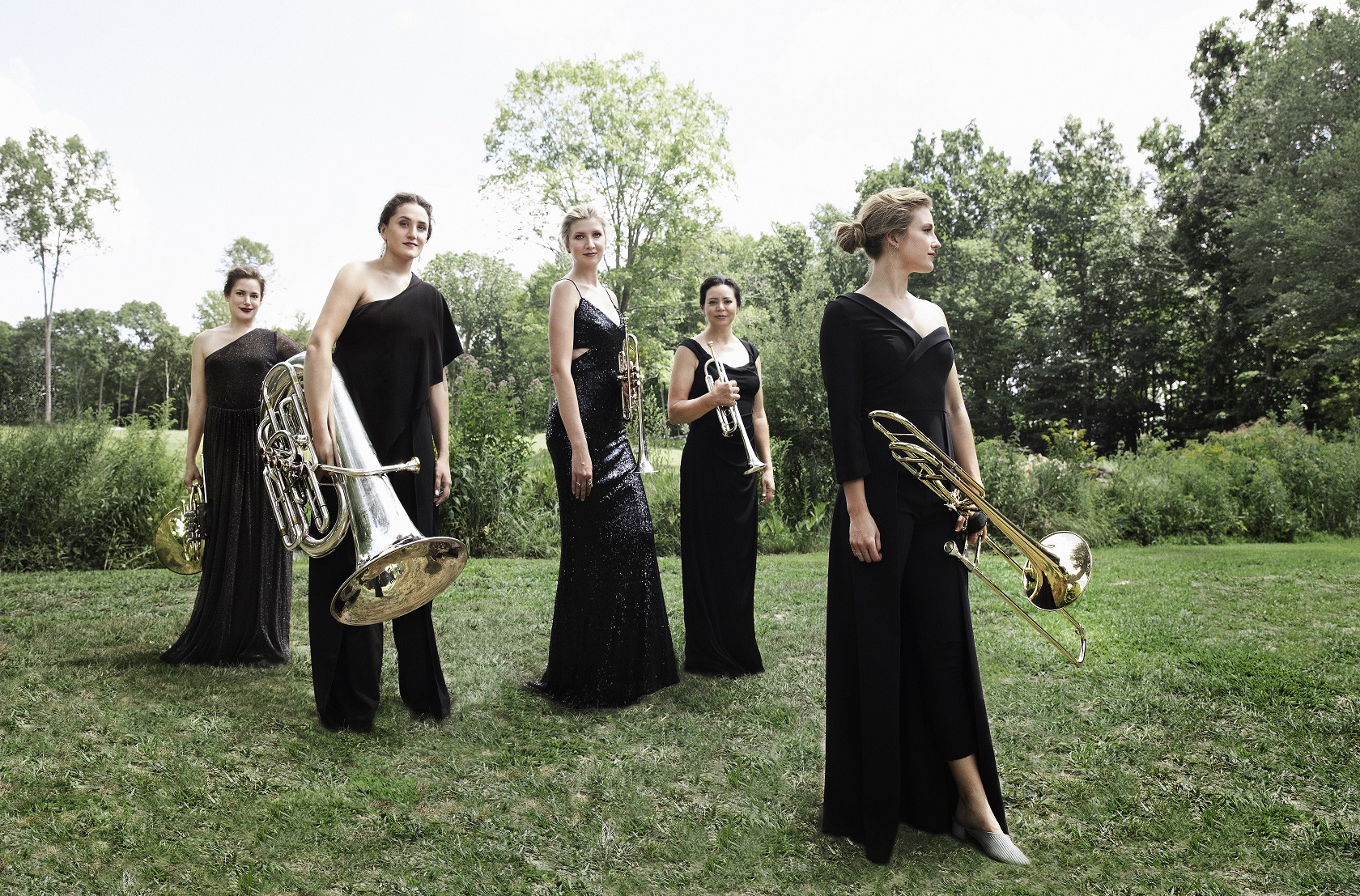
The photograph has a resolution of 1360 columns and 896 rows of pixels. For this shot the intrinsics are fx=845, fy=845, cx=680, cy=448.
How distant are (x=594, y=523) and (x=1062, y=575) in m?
2.60

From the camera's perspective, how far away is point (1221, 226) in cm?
3262

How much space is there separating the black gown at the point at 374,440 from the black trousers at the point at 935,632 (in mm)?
2497

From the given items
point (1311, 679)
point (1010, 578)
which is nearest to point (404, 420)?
point (1311, 679)

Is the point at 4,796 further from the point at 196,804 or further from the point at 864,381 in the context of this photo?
the point at 864,381

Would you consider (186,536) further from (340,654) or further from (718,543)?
(718,543)

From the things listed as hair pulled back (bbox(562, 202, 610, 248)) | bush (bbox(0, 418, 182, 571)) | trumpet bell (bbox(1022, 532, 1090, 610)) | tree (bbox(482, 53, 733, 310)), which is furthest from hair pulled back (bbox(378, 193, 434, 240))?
tree (bbox(482, 53, 733, 310))

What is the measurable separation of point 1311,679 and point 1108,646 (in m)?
1.29

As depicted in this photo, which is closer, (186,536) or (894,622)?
(894,622)

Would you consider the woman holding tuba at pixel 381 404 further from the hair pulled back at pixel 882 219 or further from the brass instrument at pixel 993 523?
the brass instrument at pixel 993 523

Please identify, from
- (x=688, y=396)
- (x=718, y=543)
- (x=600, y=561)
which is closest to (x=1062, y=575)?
(x=600, y=561)

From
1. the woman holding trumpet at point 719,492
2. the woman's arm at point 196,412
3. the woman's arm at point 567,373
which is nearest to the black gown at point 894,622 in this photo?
the woman's arm at point 567,373

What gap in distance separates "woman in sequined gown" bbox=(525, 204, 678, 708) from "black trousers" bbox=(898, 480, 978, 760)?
77.0 inches

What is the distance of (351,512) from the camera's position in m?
3.83

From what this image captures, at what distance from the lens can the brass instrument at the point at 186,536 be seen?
18.6 ft
